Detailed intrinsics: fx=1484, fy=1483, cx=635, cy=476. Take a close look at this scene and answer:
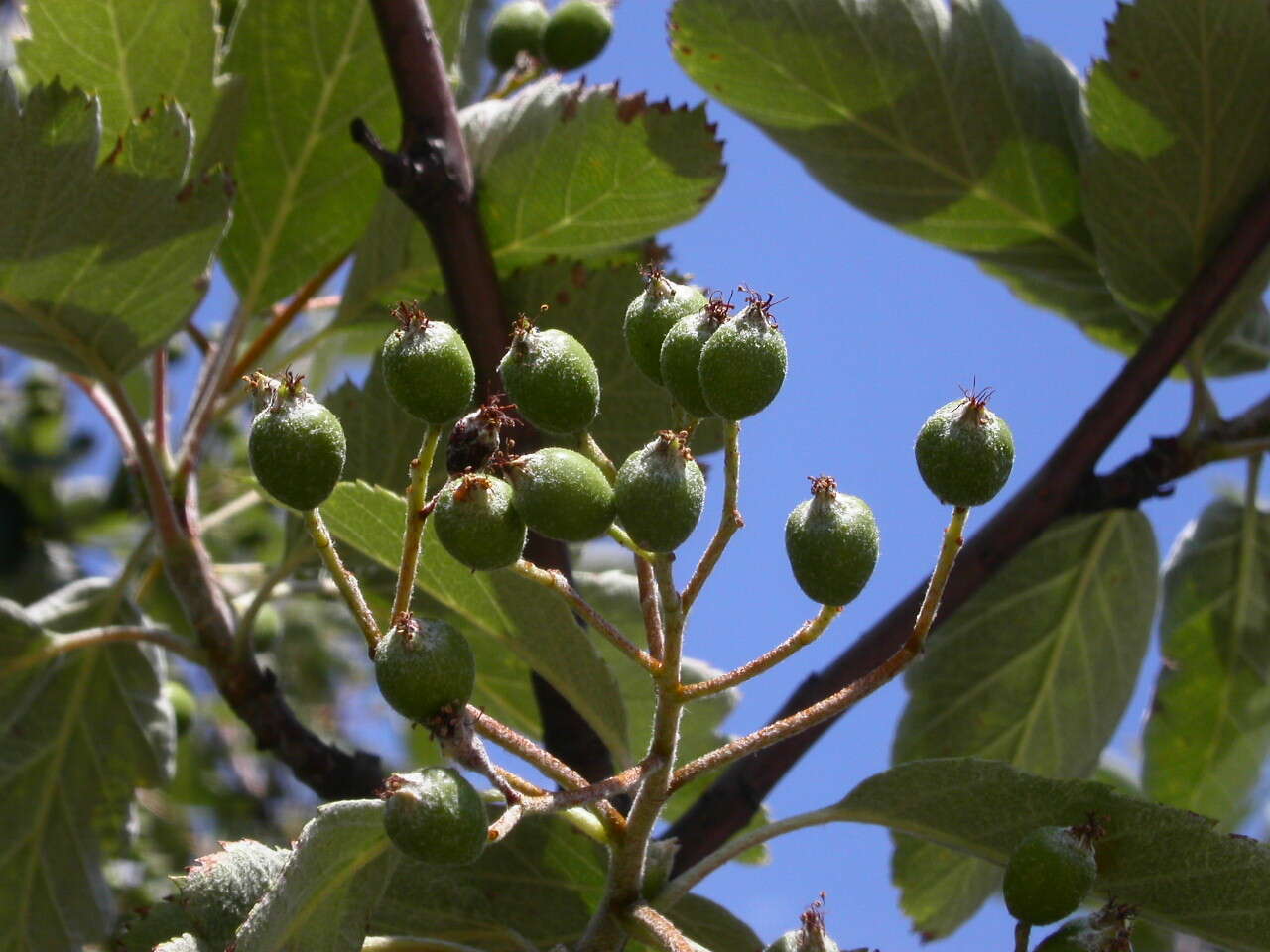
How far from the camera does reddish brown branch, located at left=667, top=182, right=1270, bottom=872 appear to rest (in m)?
1.86

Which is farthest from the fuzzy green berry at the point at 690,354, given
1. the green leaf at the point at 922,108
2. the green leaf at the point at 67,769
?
the green leaf at the point at 67,769

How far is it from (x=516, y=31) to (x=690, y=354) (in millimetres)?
1494

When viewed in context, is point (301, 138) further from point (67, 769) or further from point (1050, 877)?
point (1050, 877)

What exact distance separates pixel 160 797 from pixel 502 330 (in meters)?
2.37

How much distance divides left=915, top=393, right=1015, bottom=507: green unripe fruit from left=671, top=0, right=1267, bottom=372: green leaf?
3.51ft

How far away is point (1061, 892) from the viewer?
123 cm

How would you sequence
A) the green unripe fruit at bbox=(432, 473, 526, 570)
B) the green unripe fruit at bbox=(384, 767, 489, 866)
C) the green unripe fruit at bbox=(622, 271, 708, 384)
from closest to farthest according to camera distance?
the green unripe fruit at bbox=(384, 767, 489, 866) < the green unripe fruit at bbox=(432, 473, 526, 570) < the green unripe fruit at bbox=(622, 271, 708, 384)

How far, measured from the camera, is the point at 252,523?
13.2ft

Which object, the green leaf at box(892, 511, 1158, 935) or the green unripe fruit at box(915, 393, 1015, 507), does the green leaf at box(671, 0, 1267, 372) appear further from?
the green unripe fruit at box(915, 393, 1015, 507)

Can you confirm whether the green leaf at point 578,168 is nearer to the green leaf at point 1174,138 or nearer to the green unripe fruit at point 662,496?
the green leaf at point 1174,138

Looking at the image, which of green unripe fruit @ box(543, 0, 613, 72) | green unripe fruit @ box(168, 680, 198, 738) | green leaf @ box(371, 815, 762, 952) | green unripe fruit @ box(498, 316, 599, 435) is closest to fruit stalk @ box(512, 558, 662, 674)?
green unripe fruit @ box(498, 316, 599, 435)

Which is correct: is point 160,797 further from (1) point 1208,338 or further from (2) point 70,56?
(1) point 1208,338

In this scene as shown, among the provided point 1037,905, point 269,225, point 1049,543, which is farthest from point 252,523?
point 1037,905

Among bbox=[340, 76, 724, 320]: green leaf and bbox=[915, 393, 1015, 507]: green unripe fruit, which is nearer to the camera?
bbox=[915, 393, 1015, 507]: green unripe fruit
